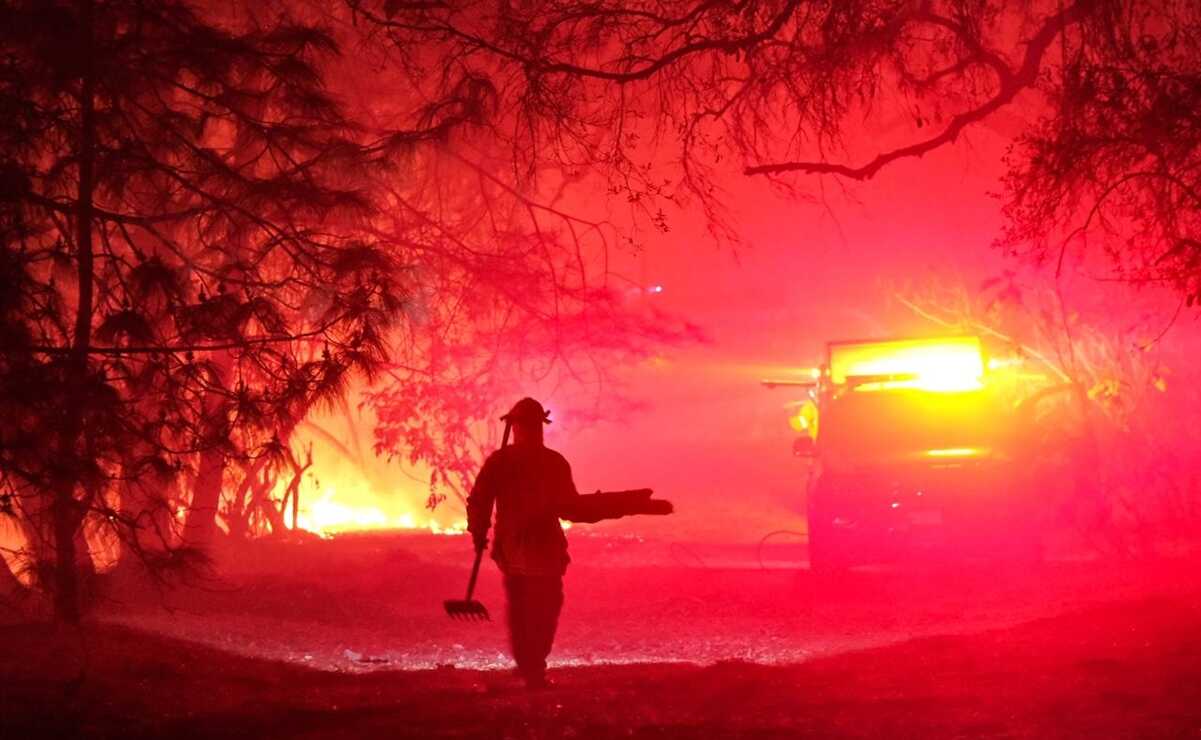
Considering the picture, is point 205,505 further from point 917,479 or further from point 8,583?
point 917,479

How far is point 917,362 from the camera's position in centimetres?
1644

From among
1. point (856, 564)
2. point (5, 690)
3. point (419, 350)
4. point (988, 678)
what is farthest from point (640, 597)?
point (5, 690)

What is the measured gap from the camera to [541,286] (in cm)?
1297

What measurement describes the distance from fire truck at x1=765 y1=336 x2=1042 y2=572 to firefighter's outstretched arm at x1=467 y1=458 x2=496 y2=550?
249 inches

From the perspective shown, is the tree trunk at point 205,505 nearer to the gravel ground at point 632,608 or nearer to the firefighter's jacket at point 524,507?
the gravel ground at point 632,608

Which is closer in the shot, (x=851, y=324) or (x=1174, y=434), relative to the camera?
(x=1174, y=434)

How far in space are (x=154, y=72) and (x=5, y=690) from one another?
145 inches

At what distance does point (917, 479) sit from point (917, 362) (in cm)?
340

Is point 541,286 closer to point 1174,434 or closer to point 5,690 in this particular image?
point 5,690

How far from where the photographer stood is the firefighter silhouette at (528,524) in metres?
7.88

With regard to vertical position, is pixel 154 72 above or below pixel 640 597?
above

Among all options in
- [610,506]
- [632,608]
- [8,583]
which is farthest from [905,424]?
[8,583]

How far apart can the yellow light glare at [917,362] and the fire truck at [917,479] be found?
33.7 inches

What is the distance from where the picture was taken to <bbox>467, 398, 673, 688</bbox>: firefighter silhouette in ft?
25.8
